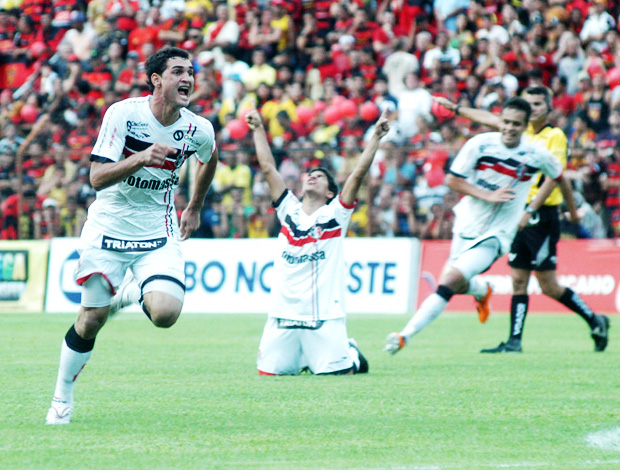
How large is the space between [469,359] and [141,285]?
4.47 meters

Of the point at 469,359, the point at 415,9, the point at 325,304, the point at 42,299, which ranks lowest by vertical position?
the point at 42,299

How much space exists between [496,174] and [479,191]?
335 millimetres

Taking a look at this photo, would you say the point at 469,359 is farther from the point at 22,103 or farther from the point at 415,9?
the point at 22,103

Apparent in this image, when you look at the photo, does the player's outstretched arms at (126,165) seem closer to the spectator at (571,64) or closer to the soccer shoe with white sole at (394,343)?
the soccer shoe with white sole at (394,343)

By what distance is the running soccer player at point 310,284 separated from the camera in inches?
346

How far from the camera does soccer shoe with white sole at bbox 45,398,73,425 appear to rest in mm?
6164

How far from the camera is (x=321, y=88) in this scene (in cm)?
2056

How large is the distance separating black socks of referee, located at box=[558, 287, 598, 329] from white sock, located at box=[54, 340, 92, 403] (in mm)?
5984

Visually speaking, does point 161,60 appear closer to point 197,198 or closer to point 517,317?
point 197,198

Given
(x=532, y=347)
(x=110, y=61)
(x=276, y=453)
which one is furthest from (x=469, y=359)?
(x=110, y=61)

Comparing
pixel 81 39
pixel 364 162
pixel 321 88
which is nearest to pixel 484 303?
pixel 364 162

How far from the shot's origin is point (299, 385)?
811 centimetres

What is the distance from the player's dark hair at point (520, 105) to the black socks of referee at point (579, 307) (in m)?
2.03

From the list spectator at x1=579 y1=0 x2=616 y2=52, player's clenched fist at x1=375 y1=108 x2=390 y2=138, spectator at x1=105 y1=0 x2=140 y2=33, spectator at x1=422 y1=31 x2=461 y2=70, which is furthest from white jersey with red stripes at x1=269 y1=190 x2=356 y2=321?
spectator at x1=105 y1=0 x2=140 y2=33
